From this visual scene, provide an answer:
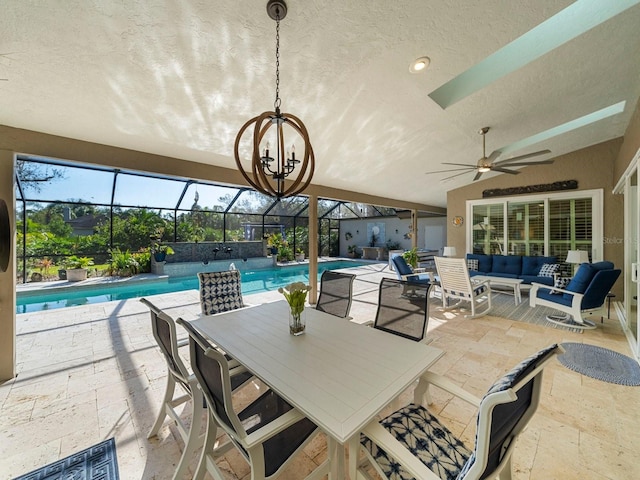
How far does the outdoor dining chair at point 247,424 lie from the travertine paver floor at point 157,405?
435mm

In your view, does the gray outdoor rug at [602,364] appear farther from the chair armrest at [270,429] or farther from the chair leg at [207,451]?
the chair leg at [207,451]

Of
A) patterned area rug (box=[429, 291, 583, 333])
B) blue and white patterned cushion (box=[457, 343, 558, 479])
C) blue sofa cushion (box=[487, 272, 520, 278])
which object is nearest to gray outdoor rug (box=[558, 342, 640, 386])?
patterned area rug (box=[429, 291, 583, 333])

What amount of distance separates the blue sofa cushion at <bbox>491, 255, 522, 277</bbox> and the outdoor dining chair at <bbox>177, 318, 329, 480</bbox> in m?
6.92

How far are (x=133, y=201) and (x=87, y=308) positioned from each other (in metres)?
4.53

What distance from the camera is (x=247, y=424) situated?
1419 millimetres

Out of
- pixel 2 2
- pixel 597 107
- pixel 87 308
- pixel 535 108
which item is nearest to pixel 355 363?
pixel 2 2

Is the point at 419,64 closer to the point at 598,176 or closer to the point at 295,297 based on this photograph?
the point at 295,297

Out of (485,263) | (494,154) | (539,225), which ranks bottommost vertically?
(485,263)

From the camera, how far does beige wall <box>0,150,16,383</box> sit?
100 inches

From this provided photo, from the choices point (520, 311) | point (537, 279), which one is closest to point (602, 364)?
point (520, 311)

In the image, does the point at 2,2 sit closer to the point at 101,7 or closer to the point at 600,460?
the point at 101,7

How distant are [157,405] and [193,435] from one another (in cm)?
103

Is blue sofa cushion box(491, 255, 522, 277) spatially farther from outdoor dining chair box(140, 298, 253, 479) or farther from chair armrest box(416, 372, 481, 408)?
outdoor dining chair box(140, 298, 253, 479)

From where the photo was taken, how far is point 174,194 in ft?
28.3
